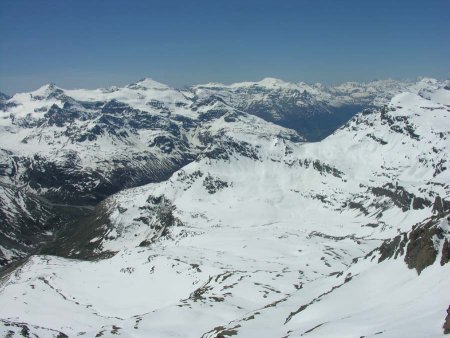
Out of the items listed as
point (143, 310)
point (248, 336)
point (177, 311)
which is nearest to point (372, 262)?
point (248, 336)

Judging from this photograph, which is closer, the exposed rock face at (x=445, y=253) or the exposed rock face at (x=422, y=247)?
the exposed rock face at (x=445, y=253)

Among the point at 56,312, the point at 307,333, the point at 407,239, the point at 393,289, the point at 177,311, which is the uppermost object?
the point at 407,239

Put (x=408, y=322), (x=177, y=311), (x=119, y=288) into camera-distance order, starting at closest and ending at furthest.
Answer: (x=408, y=322)
(x=177, y=311)
(x=119, y=288)

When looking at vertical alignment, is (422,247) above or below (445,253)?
below

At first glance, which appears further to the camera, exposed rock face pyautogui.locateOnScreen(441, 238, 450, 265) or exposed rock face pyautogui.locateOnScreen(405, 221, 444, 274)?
exposed rock face pyautogui.locateOnScreen(405, 221, 444, 274)

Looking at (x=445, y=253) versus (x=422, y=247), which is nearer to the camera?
(x=445, y=253)

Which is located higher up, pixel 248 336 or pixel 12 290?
pixel 248 336

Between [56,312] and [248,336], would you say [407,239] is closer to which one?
[248,336]

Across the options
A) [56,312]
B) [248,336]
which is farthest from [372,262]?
[56,312]

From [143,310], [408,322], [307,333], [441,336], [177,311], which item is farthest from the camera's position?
[143,310]

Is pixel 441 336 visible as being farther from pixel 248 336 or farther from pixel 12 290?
pixel 12 290

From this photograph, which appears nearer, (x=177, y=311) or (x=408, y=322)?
(x=408, y=322)
